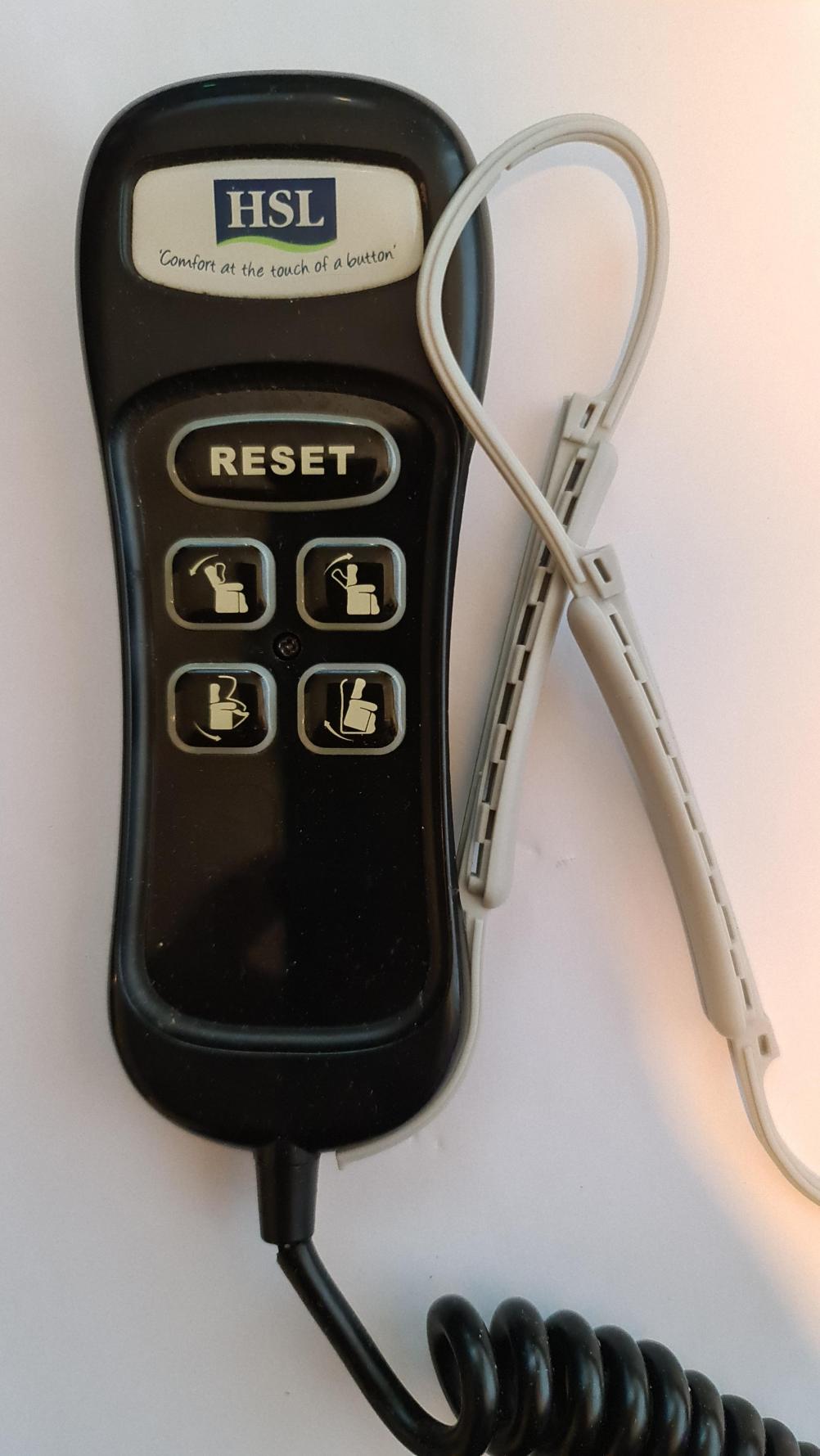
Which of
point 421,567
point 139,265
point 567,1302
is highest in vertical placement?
point 139,265

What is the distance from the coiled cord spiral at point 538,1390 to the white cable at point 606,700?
79 mm

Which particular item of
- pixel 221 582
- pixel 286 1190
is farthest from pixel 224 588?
pixel 286 1190

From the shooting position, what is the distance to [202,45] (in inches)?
19.3

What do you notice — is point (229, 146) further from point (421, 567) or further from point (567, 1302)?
point (567, 1302)

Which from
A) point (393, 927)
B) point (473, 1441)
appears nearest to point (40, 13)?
point (393, 927)

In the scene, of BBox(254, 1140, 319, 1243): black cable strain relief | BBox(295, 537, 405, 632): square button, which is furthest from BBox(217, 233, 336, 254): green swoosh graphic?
BBox(254, 1140, 319, 1243): black cable strain relief

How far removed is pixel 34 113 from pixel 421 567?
29 cm

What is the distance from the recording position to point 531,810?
1.63ft

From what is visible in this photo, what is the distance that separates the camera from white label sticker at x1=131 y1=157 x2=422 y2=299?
1.44 ft

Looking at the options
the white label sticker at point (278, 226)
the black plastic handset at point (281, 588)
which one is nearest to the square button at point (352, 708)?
the black plastic handset at point (281, 588)

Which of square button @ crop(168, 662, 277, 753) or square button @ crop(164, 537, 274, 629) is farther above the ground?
square button @ crop(164, 537, 274, 629)

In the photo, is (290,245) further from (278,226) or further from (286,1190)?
(286,1190)

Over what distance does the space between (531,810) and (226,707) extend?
152 millimetres

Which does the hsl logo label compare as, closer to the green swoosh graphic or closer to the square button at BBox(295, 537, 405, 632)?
the green swoosh graphic
